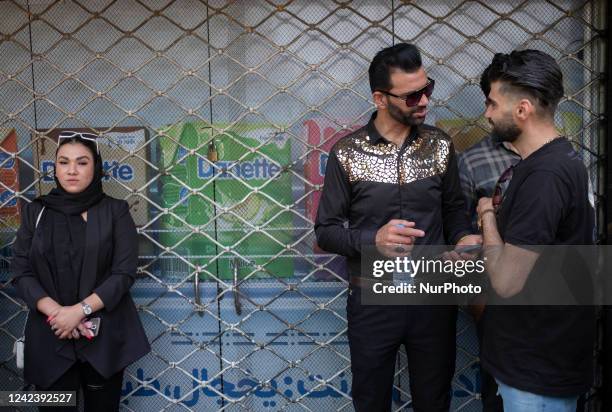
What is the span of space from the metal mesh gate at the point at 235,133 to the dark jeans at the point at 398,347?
424 mm

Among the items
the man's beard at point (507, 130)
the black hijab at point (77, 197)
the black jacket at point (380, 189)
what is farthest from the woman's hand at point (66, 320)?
the man's beard at point (507, 130)

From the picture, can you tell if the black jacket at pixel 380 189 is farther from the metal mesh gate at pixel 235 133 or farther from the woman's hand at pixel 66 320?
the woman's hand at pixel 66 320

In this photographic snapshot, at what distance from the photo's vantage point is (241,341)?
236cm

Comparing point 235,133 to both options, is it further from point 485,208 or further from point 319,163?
point 485,208

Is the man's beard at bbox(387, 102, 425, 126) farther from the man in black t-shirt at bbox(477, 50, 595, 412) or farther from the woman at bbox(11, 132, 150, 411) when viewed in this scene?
the woman at bbox(11, 132, 150, 411)

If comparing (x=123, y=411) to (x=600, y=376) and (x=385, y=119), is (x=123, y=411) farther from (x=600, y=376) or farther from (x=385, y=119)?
(x=600, y=376)

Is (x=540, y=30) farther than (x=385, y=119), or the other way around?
(x=540, y=30)

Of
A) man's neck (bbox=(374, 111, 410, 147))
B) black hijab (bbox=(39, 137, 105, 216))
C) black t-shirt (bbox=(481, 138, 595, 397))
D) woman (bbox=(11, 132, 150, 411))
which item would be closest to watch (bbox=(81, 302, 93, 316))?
woman (bbox=(11, 132, 150, 411))

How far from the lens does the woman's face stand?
6.48 feet

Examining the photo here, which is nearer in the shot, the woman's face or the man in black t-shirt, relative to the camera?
the man in black t-shirt

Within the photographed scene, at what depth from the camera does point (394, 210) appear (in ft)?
6.00

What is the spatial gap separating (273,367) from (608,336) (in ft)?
4.07

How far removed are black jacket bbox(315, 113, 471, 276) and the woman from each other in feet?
2.35

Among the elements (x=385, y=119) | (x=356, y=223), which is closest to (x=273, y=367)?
(x=356, y=223)
